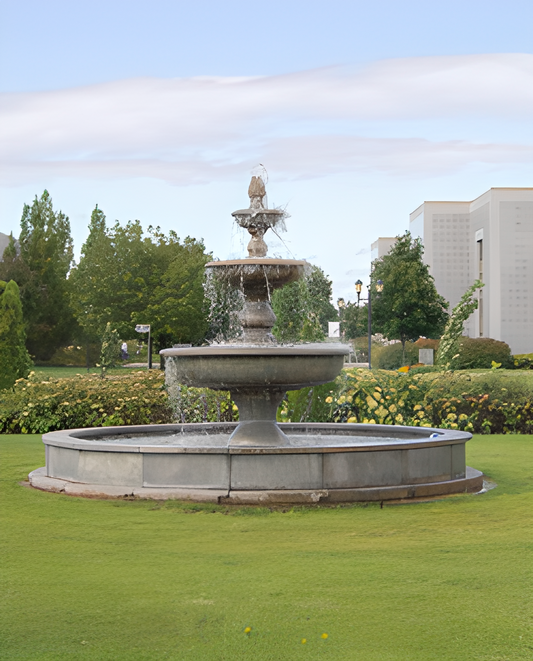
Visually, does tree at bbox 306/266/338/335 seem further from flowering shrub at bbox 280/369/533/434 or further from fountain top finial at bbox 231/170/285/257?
flowering shrub at bbox 280/369/533/434

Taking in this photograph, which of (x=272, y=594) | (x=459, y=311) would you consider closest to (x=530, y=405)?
(x=459, y=311)

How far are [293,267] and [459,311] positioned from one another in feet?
47.2

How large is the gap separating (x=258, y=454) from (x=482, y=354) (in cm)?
3590

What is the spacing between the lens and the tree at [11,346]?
20828mm

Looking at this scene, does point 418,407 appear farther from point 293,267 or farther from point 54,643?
point 54,643

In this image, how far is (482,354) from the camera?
42625mm

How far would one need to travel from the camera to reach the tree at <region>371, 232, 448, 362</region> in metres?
58.1

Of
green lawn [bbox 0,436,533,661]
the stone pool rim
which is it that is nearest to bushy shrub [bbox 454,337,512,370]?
the stone pool rim

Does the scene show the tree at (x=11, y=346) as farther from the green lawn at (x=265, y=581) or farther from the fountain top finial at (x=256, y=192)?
the green lawn at (x=265, y=581)

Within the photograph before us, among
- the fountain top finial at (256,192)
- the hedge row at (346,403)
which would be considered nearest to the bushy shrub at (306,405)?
the hedge row at (346,403)

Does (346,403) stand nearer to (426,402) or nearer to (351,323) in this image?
(426,402)

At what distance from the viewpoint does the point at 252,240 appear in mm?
10508

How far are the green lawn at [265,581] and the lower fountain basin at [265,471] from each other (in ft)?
0.92

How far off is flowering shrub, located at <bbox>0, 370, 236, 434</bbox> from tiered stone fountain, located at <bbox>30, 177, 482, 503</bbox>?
6.85 meters
